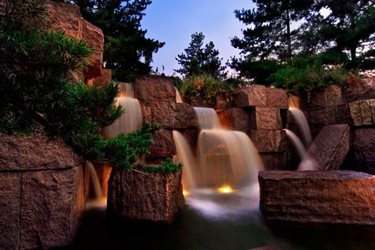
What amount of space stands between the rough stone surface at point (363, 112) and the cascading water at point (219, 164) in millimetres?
2667

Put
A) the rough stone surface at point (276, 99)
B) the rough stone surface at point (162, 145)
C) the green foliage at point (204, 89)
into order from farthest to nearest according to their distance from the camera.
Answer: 1. the green foliage at point (204, 89)
2. the rough stone surface at point (276, 99)
3. the rough stone surface at point (162, 145)

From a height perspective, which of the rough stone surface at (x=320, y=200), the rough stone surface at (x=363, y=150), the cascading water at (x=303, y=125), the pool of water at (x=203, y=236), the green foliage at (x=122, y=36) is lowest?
the pool of water at (x=203, y=236)

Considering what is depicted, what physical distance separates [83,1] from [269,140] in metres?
9.10

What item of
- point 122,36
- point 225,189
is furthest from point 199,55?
point 225,189

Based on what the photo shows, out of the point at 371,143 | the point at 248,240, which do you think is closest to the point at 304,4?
the point at 371,143

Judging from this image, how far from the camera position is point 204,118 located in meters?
6.00

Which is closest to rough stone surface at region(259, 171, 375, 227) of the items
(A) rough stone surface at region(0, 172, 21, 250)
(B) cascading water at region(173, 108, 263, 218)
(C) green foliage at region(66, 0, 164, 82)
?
(B) cascading water at region(173, 108, 263, 218)

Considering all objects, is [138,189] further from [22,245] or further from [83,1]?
[83,1]

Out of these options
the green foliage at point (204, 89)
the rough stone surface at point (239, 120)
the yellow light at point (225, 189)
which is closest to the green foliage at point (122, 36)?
the green foliage at point (204, 89)

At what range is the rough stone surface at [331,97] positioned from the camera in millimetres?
6484

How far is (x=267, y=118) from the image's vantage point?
20.3 ft

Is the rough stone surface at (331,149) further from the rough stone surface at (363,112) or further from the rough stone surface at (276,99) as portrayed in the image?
the rough stone surface at (276,99)

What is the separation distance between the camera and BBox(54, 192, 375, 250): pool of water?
272 centimetres

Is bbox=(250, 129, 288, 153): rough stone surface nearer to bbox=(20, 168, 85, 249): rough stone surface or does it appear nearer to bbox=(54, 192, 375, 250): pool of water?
bbox=(54, 192, 375, 250): pool of water
